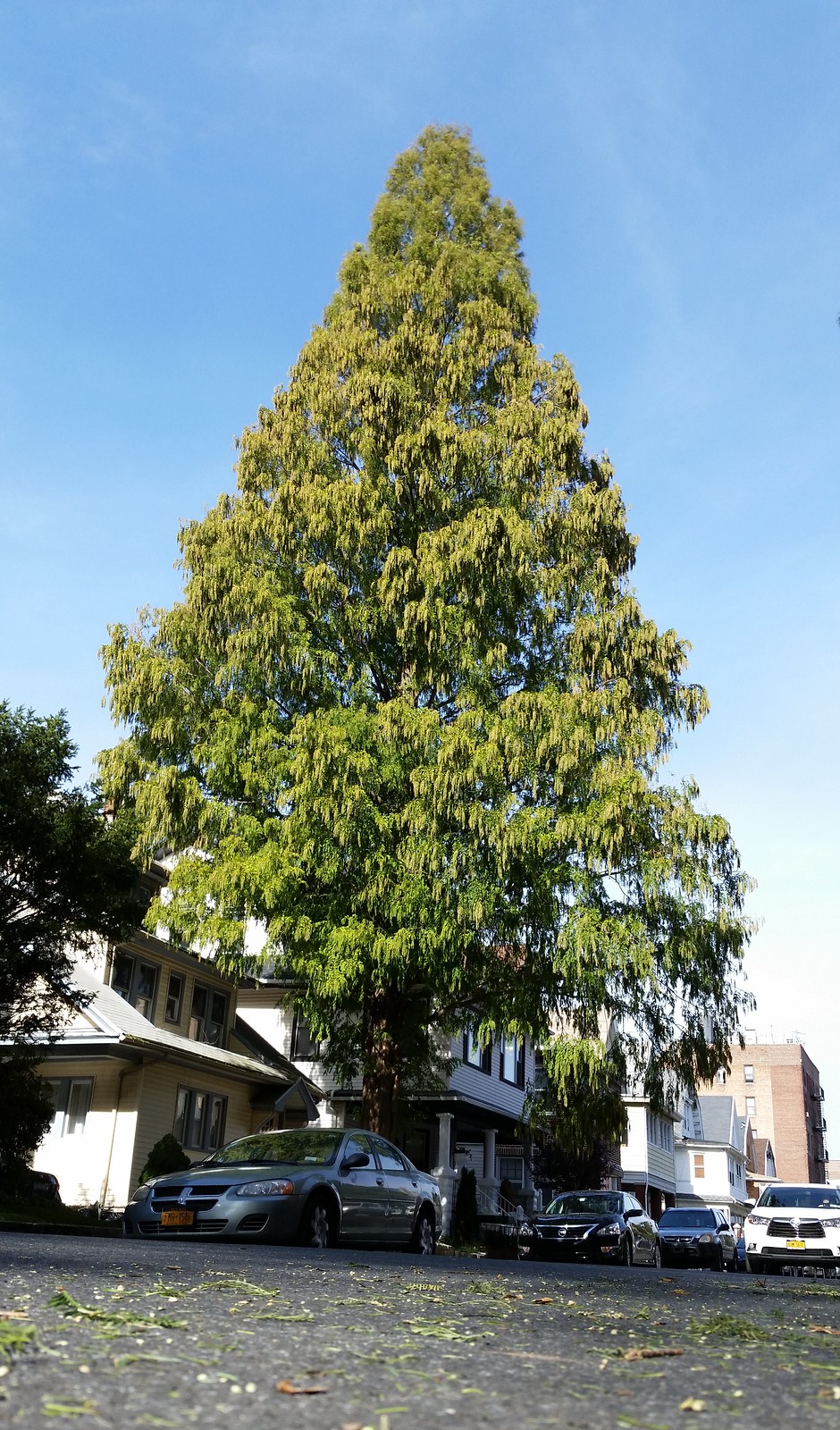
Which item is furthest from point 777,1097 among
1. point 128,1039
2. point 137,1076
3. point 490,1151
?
point 128,1039

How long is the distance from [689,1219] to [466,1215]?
20.7ft

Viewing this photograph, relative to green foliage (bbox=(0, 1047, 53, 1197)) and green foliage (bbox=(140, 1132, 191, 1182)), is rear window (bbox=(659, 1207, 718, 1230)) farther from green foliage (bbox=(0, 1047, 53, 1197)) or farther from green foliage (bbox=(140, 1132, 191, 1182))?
green foliage (bbox=(0, 1047, 53, 1197))

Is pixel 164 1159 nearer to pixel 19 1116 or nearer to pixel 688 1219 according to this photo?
pixel 19 1116

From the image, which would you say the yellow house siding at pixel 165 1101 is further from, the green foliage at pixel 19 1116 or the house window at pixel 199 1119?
the green foliage at pixel 19 1116

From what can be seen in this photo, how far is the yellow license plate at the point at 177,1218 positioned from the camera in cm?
1251

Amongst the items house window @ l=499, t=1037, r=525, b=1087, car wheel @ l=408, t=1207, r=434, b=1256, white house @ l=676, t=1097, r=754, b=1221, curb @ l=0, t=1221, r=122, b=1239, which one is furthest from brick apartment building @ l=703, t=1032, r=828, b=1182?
car wheel @ l=408, t=1207, r=434, b=1256

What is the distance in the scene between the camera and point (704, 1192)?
70.6 meters

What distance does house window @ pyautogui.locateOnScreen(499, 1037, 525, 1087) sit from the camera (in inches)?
1513

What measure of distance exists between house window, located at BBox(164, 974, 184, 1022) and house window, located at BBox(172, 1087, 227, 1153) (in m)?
1.77

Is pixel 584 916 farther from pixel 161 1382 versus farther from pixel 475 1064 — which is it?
pixel 475 1064

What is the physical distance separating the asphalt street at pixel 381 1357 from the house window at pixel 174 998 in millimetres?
21636

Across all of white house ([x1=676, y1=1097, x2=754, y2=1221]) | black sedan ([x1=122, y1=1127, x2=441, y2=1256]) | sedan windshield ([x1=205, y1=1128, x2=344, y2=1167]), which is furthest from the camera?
white house ([x1=676, y1=1097, x2=754, y2=1221])

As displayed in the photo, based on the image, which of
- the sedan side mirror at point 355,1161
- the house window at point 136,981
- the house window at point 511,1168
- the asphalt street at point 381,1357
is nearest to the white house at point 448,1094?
the house window at point 136,981

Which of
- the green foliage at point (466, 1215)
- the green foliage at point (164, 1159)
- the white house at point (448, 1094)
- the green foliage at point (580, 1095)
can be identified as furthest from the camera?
the white house at point (448, 1094)
